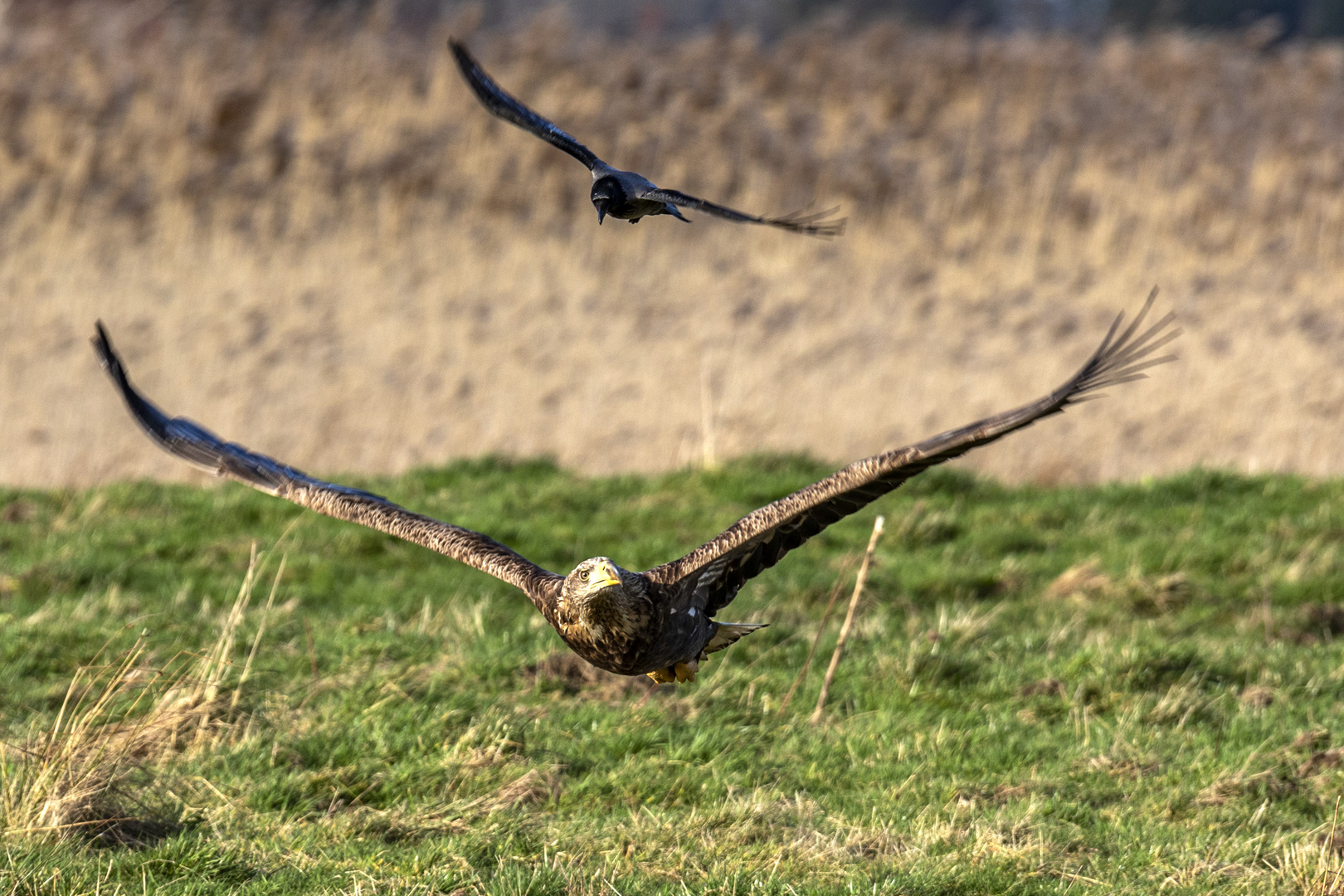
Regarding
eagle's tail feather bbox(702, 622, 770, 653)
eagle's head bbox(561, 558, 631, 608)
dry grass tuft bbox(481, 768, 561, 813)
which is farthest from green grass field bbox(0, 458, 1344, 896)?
eagle's head bbox(561, 558, 631, 608)

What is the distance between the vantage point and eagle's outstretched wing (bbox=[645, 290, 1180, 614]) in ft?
15.0

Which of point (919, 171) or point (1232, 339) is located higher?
point (919, 171)

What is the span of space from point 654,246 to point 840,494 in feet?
39.4

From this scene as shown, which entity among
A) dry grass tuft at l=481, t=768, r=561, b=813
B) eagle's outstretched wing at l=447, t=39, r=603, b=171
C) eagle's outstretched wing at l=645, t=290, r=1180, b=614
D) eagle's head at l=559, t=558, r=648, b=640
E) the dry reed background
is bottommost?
dry grass tuft at l=481, t=768, r=561, b=813

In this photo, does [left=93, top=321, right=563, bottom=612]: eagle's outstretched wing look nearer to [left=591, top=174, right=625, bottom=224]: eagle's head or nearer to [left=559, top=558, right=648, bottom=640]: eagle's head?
[left=559, top=558, right=648, bottom=640]: eagle's head

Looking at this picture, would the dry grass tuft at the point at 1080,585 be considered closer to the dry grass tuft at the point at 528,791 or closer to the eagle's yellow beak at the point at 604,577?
the dry grass tuft at the point at 528,791

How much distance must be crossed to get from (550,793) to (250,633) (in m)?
2.50

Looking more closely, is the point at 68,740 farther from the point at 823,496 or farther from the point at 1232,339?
Result: the point at 1232,339

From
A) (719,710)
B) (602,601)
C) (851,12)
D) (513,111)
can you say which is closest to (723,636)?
(602,601)

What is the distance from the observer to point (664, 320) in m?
15.7

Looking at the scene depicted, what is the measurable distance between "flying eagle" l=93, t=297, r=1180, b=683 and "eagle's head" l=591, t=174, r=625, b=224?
1.13m

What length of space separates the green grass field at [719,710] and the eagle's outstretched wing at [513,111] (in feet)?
8.15

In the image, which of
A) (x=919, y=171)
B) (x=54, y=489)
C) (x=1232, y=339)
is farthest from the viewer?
(x=919, y=171)

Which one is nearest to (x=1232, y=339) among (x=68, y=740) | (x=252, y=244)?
(x=252, y=244)
